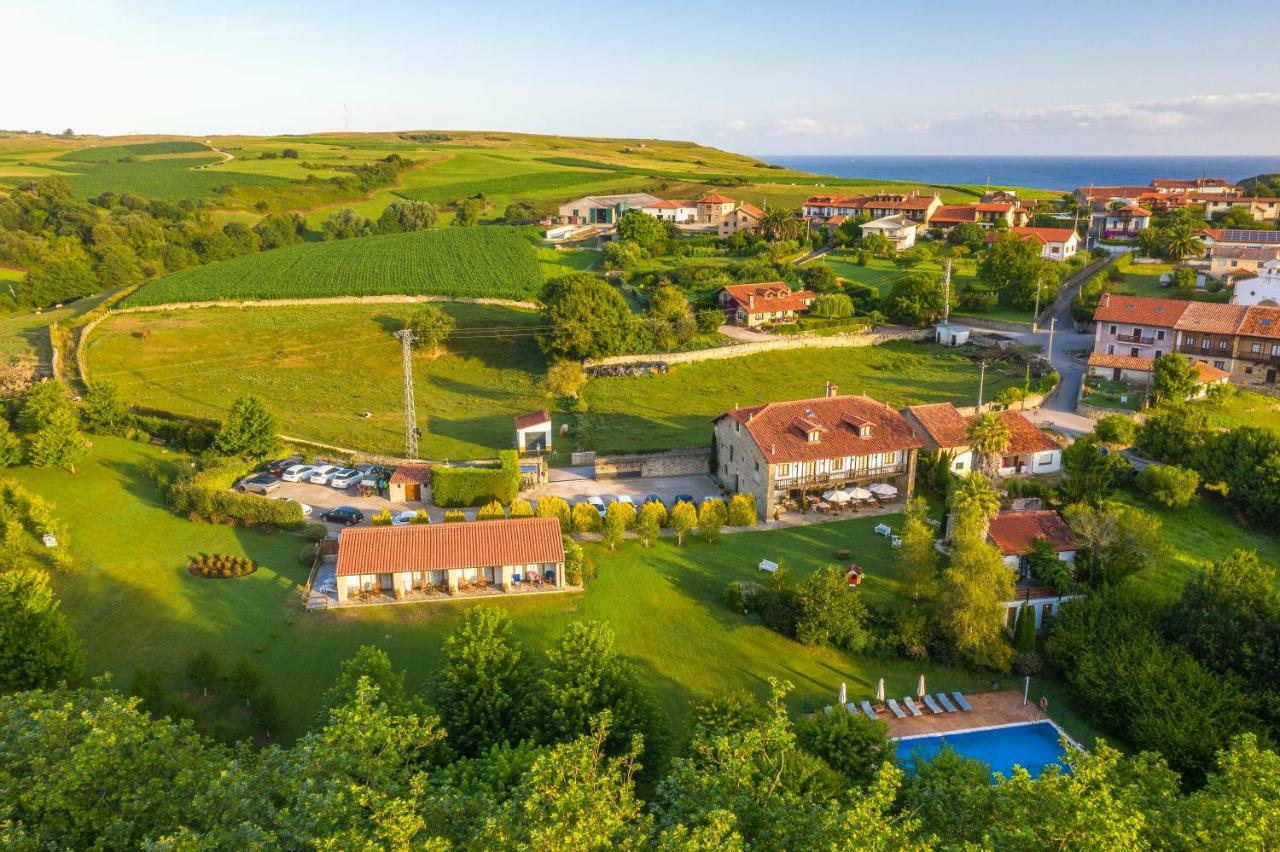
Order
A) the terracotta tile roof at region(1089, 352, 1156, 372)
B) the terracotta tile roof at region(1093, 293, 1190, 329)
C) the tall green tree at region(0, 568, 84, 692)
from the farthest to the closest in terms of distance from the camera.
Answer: the terracotta tile roof at region(1093, 293, 1190, 329) → the terracotta tile roof at region(1089, 352, 1156, 372) → the tall green tree at region(0, 568, 84, 692)

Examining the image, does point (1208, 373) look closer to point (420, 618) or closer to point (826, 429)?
point (826, 429)

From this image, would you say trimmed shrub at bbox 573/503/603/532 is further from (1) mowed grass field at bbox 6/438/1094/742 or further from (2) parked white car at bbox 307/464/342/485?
(2) parked white car at bbox 307/464/342/485

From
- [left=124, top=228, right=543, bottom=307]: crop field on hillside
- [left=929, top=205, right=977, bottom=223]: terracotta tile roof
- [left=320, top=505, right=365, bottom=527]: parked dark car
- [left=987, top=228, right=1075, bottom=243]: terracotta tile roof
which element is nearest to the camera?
[left=320, top=505, right=365, bottom=527]: parked dark car

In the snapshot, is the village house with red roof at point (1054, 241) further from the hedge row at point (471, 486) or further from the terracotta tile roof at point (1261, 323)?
the hedge row at point (471, 486)

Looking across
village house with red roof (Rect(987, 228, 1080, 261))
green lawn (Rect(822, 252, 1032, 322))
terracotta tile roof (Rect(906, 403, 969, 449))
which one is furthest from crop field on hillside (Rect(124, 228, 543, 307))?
village house with red roof (Rect(987, 228, 1080, 261))

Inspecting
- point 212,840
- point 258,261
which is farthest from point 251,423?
point 258,261

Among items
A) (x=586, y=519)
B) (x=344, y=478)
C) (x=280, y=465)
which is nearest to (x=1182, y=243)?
(x=586, y=519)

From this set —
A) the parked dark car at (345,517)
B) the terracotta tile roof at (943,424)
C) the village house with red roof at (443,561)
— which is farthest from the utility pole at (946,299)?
the parked dark car at (345,517)

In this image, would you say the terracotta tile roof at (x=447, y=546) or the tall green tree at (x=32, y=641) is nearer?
the tall green tree at (x=32, y=641)
